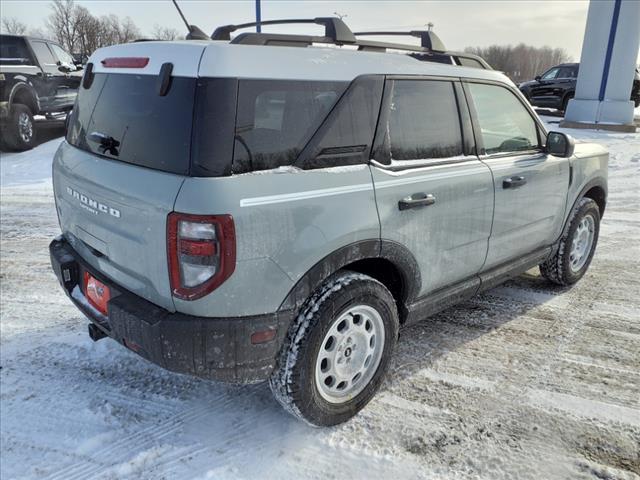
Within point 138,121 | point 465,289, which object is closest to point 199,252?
point 138,121

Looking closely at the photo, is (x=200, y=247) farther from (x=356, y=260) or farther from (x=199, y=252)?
(x=356, y=260)

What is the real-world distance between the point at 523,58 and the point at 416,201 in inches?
4818

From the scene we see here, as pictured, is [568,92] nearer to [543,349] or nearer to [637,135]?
[637,135]

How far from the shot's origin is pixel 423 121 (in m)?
2.95

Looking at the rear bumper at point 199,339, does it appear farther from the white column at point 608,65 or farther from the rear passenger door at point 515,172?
the white column at point 608,65

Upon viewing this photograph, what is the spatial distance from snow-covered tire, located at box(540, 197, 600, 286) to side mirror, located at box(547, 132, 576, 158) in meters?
0.65

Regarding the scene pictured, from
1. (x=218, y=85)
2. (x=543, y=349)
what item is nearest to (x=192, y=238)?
(x=218, y=85)

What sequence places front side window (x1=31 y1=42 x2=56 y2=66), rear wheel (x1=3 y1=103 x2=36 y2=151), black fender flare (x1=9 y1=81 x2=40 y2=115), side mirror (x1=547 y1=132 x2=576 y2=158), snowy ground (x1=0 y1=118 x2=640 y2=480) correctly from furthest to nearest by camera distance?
front side window (x1=31 y1=42 x2=56 y2=66)
rear wheel (x1=3 y1=103 x2=36 y2=151)
black fender flare (x1=9 y1=81 x2=40 y2=115)
side mirror (x1=547 y1=132 x2=576 y2=158)
snowy ground (x1=0 y1=118 x2=640 y2=480)

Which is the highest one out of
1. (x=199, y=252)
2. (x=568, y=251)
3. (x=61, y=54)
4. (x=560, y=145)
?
(x=61, y=54)

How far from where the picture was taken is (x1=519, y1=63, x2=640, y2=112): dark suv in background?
1861cm

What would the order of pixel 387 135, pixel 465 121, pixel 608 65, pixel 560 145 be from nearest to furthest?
pixel 387 135 → pixel 465 121 → pixel 560 145 → pixel 608 65

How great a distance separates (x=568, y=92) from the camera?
18.6 m

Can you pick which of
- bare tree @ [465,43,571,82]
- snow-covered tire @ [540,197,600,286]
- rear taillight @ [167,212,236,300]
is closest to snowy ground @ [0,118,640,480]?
snow-covered tire @ [540,197,600,286]

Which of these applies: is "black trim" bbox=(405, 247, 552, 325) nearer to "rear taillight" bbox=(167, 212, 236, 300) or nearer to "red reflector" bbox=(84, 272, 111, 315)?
"rear taillight" bbox=(167, 212, 236, 300)
